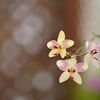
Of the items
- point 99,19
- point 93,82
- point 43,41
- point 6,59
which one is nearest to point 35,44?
point 43,41

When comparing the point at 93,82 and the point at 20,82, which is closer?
the point at 93,82

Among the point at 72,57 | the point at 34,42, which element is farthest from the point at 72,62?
the point at 34,42

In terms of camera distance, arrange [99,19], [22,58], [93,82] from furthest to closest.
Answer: [22,58], [99,19], [93,82]

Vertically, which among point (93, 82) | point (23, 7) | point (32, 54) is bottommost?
point (93, 82)

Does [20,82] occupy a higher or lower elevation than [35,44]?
lower

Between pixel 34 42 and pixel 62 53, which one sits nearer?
pixel 62 53

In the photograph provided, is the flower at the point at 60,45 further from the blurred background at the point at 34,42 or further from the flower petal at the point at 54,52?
the blurred background at the point at 34,42

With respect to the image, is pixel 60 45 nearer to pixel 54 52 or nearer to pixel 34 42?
pixel 54 52

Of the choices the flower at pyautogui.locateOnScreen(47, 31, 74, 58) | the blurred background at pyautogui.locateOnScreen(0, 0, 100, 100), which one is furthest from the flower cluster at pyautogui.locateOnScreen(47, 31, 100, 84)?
the blurred background at pyautogui.locateOnScreen(0, 0, 100, 100)

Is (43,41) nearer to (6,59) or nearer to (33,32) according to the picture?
(33,32)
